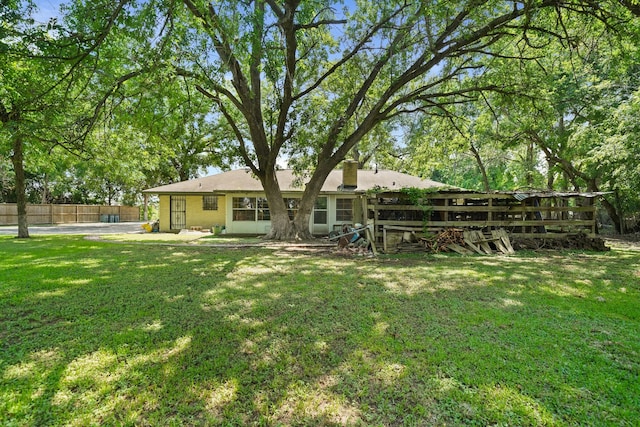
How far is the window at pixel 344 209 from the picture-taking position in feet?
54.0

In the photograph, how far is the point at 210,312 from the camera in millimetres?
4105

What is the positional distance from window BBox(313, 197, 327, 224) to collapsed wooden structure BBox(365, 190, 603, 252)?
5.44 metres

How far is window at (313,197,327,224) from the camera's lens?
16438 millimetres

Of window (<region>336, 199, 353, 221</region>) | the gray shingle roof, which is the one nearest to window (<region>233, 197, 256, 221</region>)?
the gray shingle roof

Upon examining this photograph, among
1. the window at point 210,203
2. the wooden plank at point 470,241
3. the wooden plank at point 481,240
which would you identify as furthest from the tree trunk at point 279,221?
the wooden plank at point 481,240

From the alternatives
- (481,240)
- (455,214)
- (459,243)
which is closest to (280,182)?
(455,214)

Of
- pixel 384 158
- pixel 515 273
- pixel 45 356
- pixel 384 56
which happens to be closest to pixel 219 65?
pixel 384 56

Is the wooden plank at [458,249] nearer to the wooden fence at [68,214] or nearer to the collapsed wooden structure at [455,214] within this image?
the collapsed wooden structure at [455,214]

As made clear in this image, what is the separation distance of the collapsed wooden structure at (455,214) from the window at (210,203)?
10.6 meters

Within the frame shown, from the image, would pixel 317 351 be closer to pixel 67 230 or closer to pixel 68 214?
pixel 67 230

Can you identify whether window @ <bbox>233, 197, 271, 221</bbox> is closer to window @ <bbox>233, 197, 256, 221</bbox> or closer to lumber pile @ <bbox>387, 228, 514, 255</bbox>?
window @ <bbox>233, 197, 256, 221</bbox>

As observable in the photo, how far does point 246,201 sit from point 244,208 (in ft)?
1.27

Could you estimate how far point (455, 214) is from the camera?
11.1 meters

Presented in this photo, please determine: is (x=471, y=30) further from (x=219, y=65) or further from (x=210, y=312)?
(x=210, y=312)
